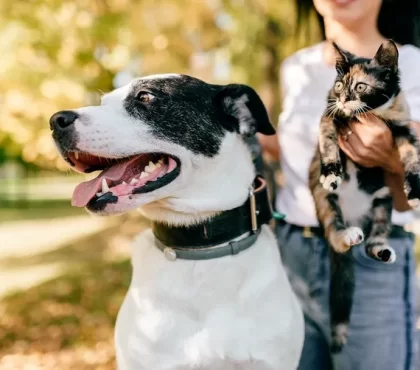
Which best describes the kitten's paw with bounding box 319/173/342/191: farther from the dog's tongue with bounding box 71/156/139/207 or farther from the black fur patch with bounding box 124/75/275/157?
the dog's tongue with bounding box 71/156/139/207

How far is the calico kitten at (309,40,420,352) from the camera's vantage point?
174cm

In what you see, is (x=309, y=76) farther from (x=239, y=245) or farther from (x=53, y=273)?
(x=53, y=273)

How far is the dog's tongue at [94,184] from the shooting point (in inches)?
73.4

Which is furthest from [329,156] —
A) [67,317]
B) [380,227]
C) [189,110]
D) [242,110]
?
[67,317]

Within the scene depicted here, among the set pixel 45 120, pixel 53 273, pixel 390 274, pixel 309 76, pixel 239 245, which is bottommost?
pixel 53 273

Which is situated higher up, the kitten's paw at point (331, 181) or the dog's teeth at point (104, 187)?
the kitten's paw at point (331, 181)

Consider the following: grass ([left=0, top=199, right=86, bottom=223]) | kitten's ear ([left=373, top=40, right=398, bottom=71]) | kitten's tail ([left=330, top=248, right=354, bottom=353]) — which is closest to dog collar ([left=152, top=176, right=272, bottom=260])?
kitten's tail ([left=330, top=248, right=354, bottom=353])

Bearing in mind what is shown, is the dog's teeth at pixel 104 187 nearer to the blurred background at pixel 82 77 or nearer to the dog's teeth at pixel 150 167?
the dog's teeth at pixel 150 167

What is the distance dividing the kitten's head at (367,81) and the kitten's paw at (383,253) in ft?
1.54

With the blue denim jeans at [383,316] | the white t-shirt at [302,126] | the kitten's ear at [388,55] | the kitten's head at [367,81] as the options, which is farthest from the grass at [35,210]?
the kitten's ear at [388,55]

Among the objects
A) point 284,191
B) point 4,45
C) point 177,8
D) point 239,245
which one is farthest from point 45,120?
point 239,245

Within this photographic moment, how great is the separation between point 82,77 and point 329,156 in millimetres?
3411

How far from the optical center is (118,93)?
2.12 m

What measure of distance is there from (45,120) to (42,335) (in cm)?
232
